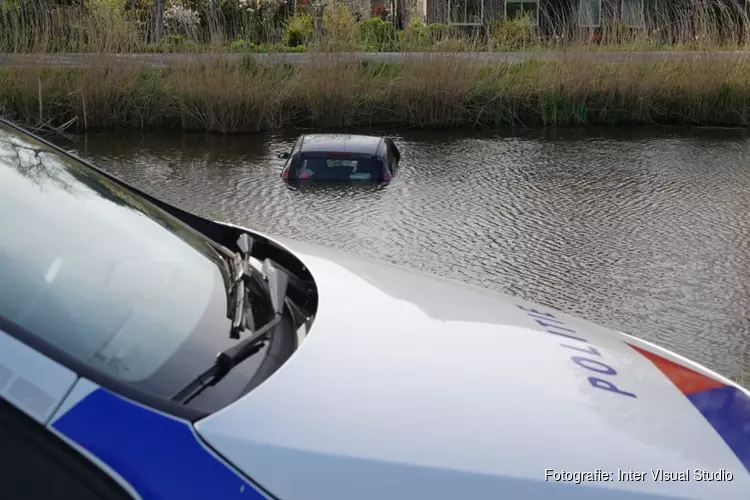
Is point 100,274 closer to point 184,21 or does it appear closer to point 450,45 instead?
point 450,45

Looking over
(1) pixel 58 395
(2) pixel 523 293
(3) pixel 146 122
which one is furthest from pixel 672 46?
(1) pixel 58 395

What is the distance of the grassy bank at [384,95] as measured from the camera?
43.0 ft

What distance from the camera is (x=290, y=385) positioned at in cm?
165

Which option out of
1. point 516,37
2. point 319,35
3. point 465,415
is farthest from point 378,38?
point 465,415

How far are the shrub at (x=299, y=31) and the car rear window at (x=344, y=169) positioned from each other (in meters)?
5.01

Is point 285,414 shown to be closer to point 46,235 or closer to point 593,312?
point 46,235

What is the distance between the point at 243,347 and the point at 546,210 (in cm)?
720

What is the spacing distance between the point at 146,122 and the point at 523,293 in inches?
332

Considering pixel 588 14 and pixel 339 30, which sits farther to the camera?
pixel 588 14

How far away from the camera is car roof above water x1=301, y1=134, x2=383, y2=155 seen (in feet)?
32.1

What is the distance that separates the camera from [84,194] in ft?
7.41

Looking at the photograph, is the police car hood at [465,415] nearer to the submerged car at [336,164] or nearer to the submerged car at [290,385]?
the submerged car at [290,385]

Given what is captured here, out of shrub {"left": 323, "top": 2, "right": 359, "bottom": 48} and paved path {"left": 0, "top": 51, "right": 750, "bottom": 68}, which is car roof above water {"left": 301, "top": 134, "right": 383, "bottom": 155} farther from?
shrub {"left": 323, "top": 2, "right": 359, "bottom": 48}

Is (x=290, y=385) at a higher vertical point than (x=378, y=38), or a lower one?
higher
